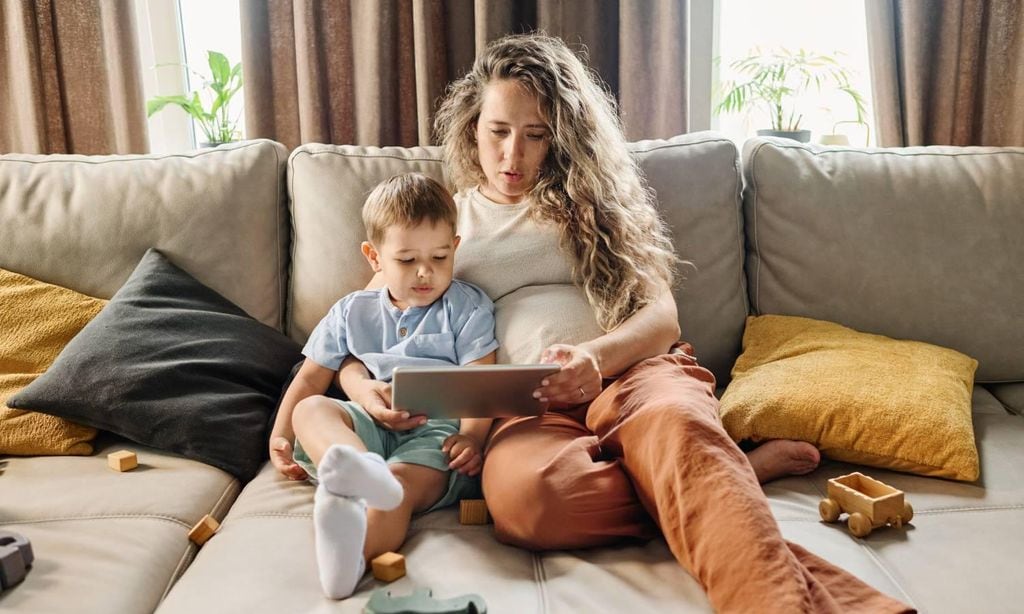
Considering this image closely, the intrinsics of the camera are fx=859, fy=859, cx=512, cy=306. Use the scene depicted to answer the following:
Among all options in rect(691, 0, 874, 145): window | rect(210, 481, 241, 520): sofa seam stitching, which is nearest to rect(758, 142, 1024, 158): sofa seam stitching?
rect(691, 0, 874, 145): window

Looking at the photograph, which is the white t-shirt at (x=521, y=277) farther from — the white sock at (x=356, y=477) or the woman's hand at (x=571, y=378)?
the white sock at (x=356, y=477)

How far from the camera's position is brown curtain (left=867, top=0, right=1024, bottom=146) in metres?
2.30

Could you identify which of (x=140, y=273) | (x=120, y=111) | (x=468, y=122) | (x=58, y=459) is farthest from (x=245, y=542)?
(x=120, y=111)

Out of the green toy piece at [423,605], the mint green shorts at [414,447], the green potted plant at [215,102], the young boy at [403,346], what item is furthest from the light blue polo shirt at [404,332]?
the green potted plant at [215,102]

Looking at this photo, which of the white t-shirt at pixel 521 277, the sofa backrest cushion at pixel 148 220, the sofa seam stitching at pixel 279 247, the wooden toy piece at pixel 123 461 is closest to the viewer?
the wooden toy piece at pixel 123 461

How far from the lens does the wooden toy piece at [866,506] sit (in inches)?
49.9

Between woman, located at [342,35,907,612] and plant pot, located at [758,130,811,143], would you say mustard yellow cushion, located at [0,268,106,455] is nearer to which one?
woman, located at [342,35,907,612]

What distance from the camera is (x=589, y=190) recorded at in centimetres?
170

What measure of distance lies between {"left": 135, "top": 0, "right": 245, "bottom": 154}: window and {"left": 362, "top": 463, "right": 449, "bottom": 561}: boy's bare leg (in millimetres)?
1687

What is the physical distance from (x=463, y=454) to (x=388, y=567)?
29cm

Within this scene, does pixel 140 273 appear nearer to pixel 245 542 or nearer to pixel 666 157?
pixel 245 542

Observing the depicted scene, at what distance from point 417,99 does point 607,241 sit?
2.91 feet

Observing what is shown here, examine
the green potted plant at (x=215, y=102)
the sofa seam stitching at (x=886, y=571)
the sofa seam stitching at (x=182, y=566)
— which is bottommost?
the sofa seam stitching at (x=182, y=566)

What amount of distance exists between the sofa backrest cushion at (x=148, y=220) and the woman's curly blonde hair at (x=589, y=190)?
19.2 inches
